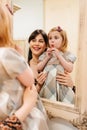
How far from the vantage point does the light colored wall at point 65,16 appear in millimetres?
A: 934

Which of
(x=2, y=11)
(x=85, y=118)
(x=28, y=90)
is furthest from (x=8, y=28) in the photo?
(x=85, y=118)

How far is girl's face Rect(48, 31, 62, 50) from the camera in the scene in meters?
1.00

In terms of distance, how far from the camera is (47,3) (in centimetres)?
102

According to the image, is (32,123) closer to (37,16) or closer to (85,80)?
(85,80)

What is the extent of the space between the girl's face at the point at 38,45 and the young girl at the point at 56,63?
3 centimetres

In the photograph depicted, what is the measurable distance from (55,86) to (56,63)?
11cm

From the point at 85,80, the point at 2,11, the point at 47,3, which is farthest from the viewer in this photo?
the point at 47,3

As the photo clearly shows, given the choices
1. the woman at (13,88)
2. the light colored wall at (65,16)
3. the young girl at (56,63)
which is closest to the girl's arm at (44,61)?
the young girl at (56,63)

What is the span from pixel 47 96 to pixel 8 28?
429 millimetres

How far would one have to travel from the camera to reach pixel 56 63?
1034 millimetres

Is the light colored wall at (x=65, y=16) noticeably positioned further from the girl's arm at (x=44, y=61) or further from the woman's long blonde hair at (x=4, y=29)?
the woman's long blonde hair at (x=4, y=29)

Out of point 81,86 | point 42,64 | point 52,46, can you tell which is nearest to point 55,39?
point 52,46

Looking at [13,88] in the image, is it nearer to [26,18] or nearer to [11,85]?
[11,85]

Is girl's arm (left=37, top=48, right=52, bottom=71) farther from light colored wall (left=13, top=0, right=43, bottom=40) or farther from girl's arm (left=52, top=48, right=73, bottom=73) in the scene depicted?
light colored wall (left=13, top=0, right=43, bottom=40)
